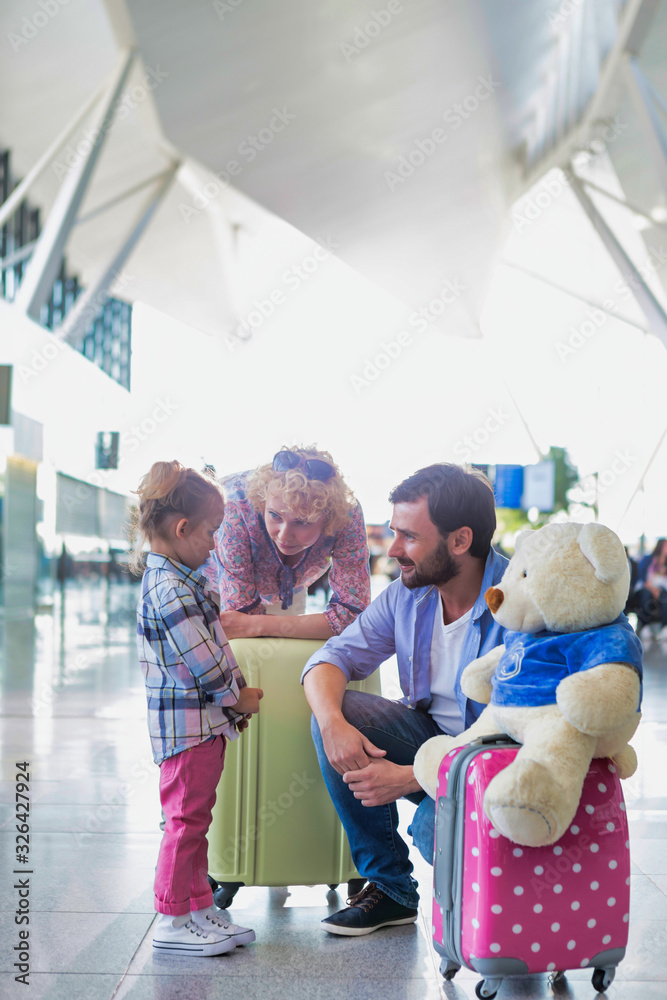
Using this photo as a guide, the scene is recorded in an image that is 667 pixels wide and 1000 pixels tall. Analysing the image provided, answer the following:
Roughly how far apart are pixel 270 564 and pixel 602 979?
5.61 ft

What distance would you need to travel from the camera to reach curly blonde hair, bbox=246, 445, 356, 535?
285 centimetres

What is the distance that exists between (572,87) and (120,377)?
57.4ft

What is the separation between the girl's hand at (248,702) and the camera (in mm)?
2527

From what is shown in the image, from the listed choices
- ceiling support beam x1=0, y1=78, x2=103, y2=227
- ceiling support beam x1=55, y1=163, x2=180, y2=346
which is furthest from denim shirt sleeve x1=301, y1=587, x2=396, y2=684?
ceiling support beam x1=55, y1=163, x2=180, y2=346

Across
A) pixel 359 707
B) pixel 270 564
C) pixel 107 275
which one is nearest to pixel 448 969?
pixel 359 707

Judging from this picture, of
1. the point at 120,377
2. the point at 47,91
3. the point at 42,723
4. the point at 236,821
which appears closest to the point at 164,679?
the point at 236,821

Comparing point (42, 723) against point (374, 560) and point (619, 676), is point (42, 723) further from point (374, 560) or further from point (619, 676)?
point (374, 560)

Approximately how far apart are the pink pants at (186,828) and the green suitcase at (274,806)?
0.24 meters

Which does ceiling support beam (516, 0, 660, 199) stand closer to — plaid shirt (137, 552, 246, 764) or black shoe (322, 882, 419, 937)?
plaid shirt (137, 552, 246, 764)

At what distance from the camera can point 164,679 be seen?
2.48m

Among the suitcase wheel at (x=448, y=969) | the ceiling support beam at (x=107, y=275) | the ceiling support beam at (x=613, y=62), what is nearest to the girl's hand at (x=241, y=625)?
the suitcase wheel at (x=448, y=969)

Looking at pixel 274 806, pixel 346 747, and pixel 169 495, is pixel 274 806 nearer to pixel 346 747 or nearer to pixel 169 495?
pixel 346 747

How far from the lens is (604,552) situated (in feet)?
6.60

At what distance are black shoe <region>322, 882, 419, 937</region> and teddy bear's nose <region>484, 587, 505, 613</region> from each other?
1.10m
